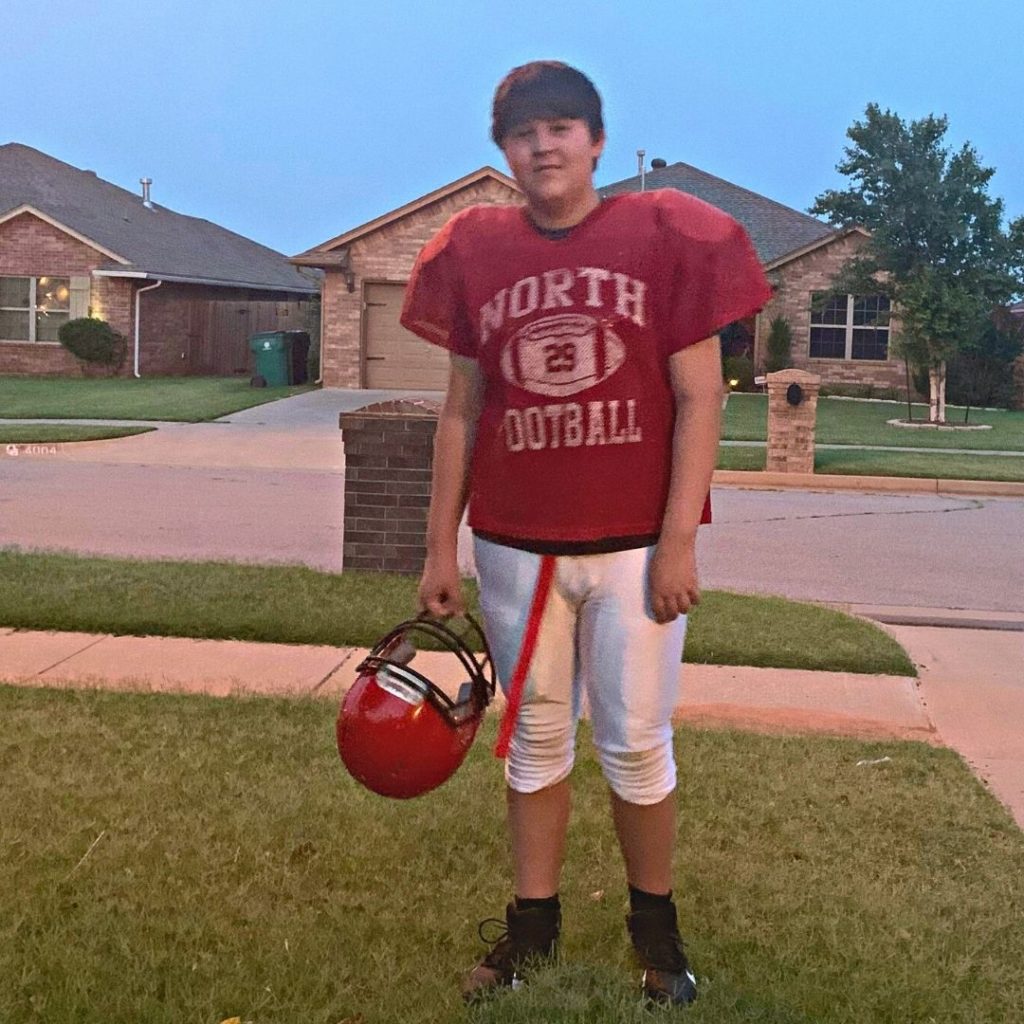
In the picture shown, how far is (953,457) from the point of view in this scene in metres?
17.6

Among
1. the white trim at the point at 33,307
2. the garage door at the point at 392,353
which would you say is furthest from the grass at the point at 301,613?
the white trim at the point at 33,307

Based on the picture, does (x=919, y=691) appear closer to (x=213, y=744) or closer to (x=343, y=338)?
(x=213, y=744)

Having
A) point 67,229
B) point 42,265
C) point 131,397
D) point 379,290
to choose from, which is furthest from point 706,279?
point 42,265

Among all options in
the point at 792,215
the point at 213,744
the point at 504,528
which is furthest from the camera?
the point at 792,215

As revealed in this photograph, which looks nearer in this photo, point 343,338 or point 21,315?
point 343,338

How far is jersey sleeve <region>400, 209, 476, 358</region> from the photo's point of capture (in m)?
2.95

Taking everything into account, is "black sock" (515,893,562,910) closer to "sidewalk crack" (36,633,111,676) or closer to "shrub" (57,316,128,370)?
"sidewalk crack" (36,633,111,676)

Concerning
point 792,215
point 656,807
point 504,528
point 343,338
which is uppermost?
point 792,215

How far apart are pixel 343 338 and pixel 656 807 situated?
26354 millimetres

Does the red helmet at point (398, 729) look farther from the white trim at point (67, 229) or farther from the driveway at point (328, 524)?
the white trim at point (67, 229)

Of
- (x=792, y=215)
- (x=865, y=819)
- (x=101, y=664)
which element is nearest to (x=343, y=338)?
(x=792, y=215)

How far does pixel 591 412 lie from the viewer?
9.10 ft

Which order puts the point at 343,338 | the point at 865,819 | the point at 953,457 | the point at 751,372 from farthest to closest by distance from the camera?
1. the point at 751,372
2. the point at 343,338
3. the point at 953,457
4. the point at 865,819

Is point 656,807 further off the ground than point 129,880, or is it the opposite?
point 656,807
